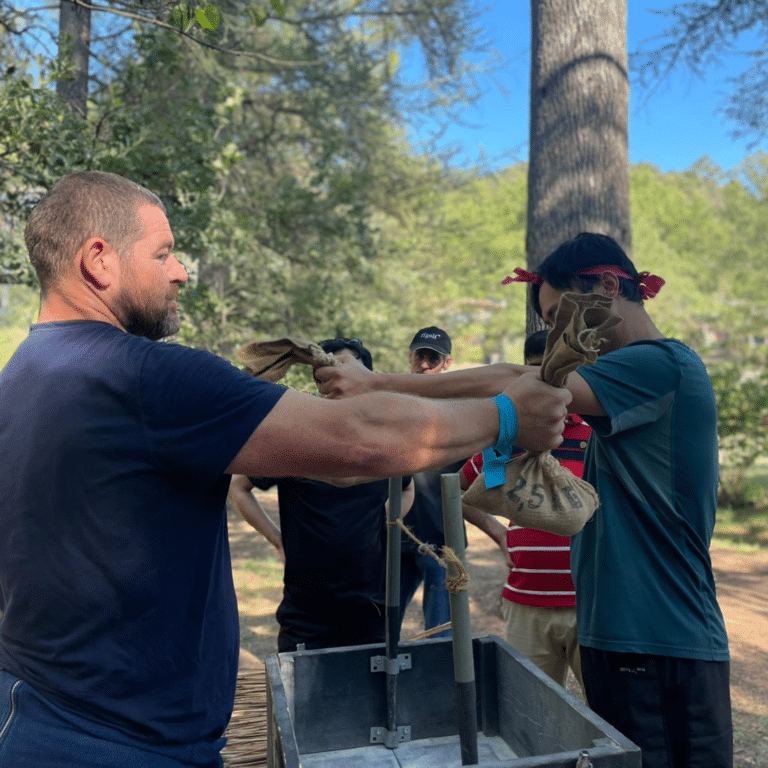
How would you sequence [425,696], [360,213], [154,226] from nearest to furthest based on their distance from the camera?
[154,226] → [425,696] → [360,213]

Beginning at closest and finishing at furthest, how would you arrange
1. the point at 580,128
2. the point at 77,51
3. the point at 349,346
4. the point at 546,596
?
the point at 546,596 < the point at 349,346 < the point at 580,128 < the point at 77,51

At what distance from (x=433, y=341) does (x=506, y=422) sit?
3.51m

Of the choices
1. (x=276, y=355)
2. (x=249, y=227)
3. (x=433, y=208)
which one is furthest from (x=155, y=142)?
(x=433, y=208)

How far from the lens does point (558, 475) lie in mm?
1868

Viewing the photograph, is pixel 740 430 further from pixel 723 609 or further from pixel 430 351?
pixel 430 351

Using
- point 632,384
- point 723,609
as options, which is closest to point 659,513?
point 632,384

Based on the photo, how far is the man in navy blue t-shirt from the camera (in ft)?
4.99

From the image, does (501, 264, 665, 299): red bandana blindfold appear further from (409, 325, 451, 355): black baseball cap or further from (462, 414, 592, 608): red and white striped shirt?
(409, 325, 451, 355): black baseball cap

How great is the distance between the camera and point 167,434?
1518 millimetres

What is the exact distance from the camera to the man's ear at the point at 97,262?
1.71 meters

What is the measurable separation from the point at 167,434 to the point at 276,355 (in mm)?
770

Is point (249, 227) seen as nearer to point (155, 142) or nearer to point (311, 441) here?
point (155, 142)

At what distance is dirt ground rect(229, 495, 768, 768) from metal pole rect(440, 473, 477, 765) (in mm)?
2073

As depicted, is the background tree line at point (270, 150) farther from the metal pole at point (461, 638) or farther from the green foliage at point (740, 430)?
the metal pole at point (461, 638)
